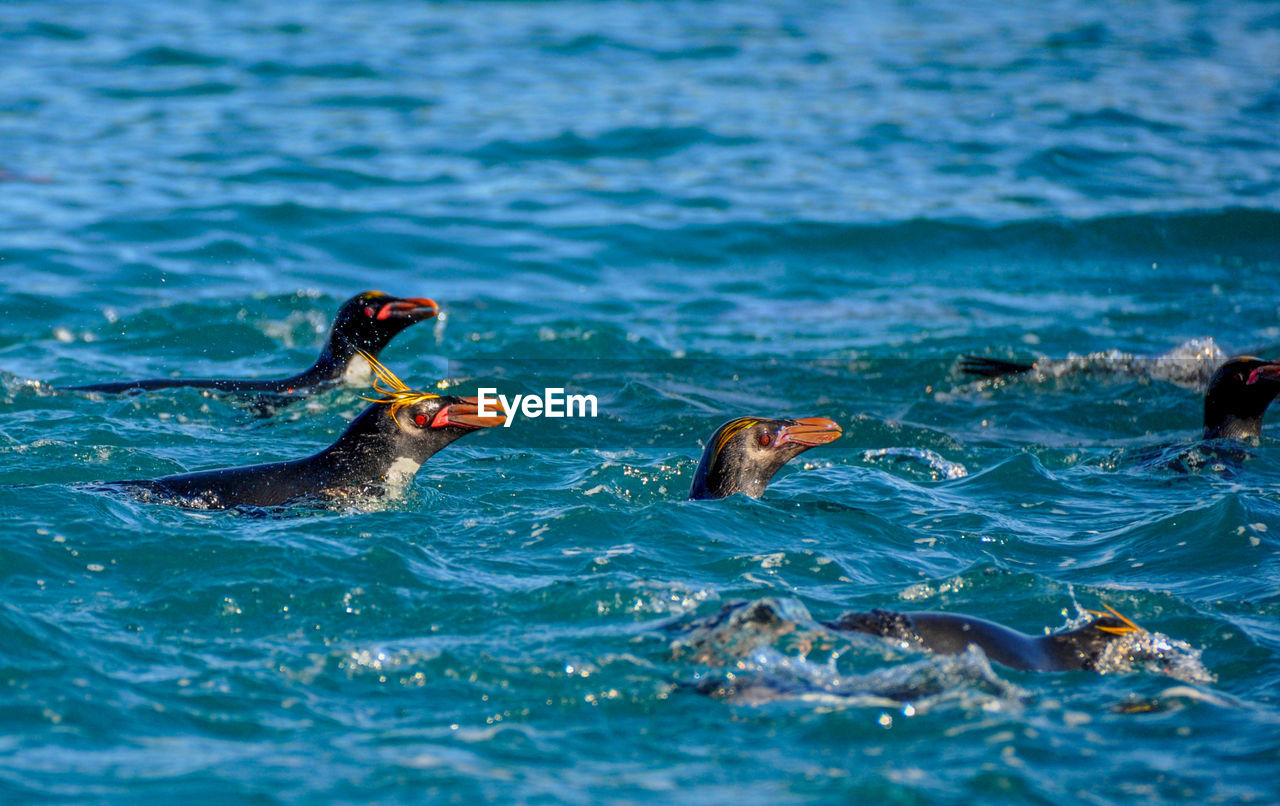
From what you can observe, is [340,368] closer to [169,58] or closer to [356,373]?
[356,373]

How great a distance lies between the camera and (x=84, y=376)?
34.0 feet

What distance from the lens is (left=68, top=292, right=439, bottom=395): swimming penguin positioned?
9.41 metres

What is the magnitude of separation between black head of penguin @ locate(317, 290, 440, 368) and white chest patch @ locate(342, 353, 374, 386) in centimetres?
4

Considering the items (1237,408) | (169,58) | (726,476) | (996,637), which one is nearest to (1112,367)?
(1237,408)

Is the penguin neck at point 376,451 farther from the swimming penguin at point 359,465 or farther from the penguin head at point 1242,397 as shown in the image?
the penguin head at point 1242,397

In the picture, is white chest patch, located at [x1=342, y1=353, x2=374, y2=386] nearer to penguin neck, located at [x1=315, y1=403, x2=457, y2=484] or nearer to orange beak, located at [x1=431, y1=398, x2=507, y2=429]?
penguin neck, located at [x1=315, y1=403, x2=457, y2=484]

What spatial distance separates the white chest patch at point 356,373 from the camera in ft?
31.7

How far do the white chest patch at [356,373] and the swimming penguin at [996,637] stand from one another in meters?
4.98

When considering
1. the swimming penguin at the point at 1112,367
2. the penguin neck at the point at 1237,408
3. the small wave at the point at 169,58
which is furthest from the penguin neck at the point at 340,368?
the small wave at the point at 169,58

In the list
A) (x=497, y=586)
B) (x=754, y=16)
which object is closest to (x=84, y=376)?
(x=497, y=586)

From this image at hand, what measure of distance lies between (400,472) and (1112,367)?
669cm

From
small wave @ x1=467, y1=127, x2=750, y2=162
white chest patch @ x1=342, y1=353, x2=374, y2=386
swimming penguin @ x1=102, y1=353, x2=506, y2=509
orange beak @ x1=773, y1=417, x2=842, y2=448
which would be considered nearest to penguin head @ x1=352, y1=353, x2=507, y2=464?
swimming penguin @ x1=102, y1=353, x2=506, y2=509

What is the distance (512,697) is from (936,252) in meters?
11.4

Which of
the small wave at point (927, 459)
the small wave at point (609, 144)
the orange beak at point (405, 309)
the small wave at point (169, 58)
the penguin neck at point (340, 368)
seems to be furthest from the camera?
the small wave at point (169, 58)
